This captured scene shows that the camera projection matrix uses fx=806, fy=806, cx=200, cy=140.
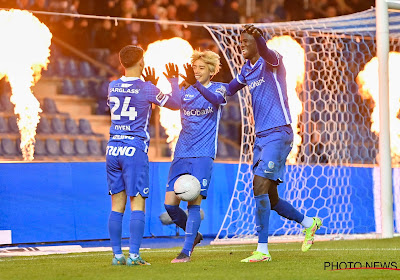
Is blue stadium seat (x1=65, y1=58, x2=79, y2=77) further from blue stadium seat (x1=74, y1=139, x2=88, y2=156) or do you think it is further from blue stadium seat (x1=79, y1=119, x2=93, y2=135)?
blue stadium seat (x1=74, y1=139, x2=88, y2=156)

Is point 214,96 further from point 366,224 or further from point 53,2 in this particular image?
point 53,2

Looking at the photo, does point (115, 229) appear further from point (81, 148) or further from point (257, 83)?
point (81, 148)

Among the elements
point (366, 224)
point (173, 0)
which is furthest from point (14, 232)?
point (173, 0)

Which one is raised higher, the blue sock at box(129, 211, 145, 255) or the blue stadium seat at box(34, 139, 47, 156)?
the blue stadium seat at box(34, 139, 47, 156)

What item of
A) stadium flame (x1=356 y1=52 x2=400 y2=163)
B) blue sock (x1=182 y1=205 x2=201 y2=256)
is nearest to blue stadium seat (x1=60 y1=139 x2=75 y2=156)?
stadium flame (x1=356 y1=52 x2=400 y2=163)

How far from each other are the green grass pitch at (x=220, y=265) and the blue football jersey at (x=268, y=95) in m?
1.27

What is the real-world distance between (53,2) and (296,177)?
6.09 metres

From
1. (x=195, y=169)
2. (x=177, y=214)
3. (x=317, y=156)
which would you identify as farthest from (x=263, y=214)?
(x=317, y=156)

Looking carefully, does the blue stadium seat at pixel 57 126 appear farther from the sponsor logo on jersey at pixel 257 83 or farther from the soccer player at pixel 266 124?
the sponsor logo on jersey at pixel 257 83

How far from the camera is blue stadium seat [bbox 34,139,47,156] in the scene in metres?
13.5

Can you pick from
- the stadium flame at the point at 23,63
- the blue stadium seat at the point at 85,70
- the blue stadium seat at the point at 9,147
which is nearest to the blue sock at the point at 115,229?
the blue stadium seat at the point at 9,147

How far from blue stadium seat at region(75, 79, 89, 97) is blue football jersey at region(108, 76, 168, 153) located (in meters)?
8.26

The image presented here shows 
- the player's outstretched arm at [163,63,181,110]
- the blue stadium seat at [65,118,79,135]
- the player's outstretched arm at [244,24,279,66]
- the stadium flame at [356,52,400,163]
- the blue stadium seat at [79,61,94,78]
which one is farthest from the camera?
the blue stadium seat at [79,61,94,78]

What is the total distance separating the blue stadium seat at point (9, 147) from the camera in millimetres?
12938
